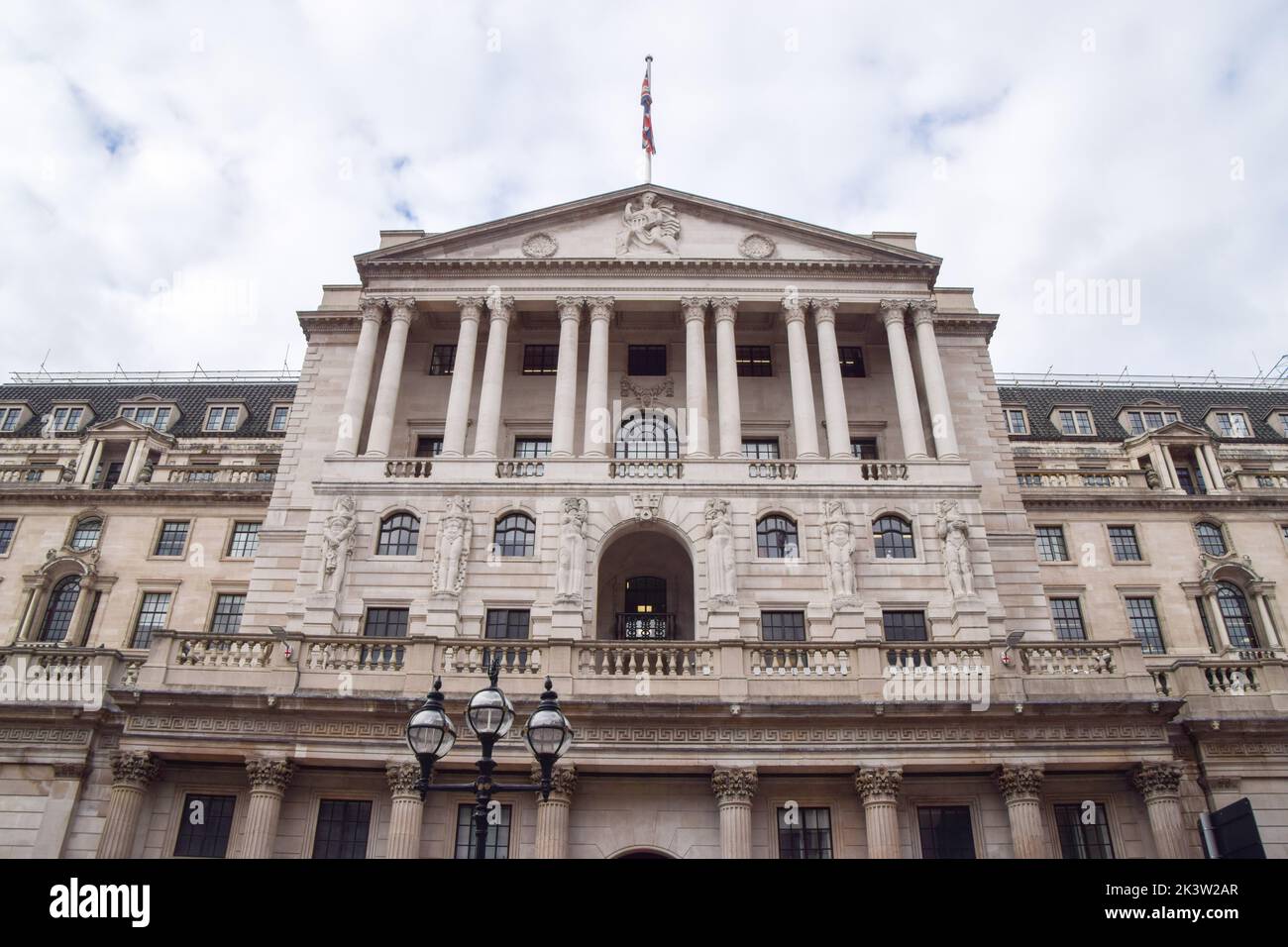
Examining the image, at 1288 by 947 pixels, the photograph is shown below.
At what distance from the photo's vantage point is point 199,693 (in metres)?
25.6

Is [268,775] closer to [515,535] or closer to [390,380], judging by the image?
[515,535]

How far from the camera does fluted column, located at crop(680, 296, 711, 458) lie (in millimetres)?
33969

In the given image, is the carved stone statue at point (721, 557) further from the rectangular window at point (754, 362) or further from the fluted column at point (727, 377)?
the rectangular window at point (754, 362)

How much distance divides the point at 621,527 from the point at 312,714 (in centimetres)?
1126

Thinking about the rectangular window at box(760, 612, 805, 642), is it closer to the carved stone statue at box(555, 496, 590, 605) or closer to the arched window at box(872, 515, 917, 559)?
the arched window at box(872, 515, 917, 559)

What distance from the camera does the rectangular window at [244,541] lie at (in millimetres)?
46500

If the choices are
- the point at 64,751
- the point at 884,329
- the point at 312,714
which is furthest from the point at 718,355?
the point at 64,751

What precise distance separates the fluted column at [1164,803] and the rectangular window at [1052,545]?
21.1m

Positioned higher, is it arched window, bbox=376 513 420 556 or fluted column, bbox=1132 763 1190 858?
arched window, bbox=376 513 420 556

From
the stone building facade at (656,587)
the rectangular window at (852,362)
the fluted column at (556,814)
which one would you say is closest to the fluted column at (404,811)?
the stone building facade at (656,587)

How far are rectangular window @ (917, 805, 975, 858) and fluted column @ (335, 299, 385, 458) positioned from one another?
2207 cm

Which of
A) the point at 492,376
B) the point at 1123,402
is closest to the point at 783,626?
the point at 492,376

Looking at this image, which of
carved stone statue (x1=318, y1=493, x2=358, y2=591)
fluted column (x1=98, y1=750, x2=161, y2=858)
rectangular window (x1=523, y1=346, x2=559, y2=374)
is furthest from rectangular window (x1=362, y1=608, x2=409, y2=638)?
rectangular window (x1=523, y1=346, x2=559, y2=374)
